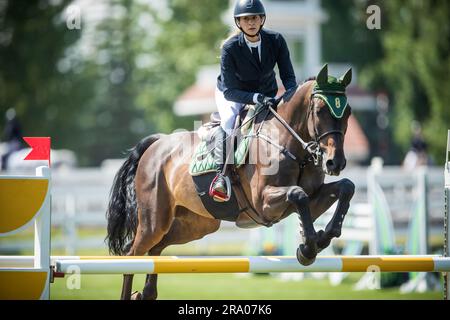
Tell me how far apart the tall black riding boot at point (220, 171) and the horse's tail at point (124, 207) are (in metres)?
1.19

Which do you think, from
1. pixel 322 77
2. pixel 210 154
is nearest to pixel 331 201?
pixel 322 77

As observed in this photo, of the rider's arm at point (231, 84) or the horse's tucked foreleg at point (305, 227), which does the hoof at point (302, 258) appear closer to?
the horse's tucked foreleg at point (305, 227)

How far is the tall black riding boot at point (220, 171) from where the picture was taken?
19.6ft

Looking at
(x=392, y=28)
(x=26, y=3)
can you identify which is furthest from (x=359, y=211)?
(x=392, y=28)

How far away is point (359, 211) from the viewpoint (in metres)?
11.3

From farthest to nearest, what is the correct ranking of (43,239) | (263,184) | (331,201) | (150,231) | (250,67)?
1. (150,231)
2. (250,67)
3. (263,184)
4. (331,201)
5. (43,239)

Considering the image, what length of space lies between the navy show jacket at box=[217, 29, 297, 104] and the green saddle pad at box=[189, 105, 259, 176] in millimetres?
189

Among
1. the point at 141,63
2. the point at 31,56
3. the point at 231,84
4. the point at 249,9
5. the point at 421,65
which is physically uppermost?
A: the point at 141,63

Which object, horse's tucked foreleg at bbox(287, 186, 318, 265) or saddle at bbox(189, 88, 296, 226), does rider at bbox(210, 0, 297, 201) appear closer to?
saddle at bbox(189, 88, 296, 226)

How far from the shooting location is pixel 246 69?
609 centimetres

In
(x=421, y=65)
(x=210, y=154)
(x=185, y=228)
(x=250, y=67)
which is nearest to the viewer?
(x=250, y=67)

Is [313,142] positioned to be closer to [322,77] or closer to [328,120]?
[328,120]

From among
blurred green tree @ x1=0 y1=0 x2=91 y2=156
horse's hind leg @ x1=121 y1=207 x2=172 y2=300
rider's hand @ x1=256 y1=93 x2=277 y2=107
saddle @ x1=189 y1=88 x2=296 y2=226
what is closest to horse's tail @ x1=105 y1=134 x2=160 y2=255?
horse's hind leg @ x1=121 y1=207 x2=172 y2=300

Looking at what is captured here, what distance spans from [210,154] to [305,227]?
129 centimetres
